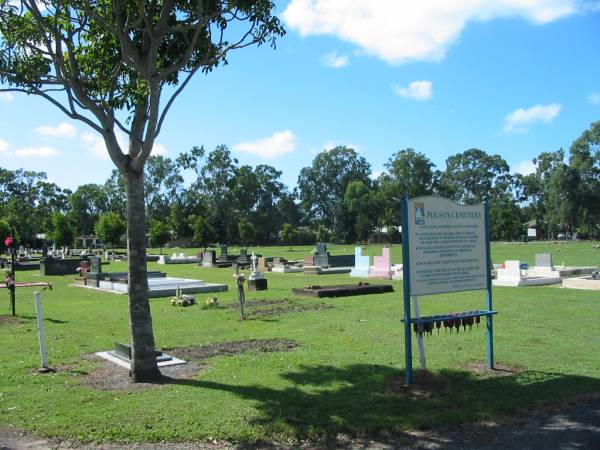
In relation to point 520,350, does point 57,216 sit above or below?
above

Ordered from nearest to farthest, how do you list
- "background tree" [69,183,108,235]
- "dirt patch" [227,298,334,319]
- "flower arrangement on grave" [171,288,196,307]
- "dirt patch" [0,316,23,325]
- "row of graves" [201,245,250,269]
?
1. "dirt patch" [0,316,23,325]
2. "dirt patch" [227,298,334,319]
3. "flower arrangement on grave" [171,288,196,307]
4. "row of graves" [201,245,250,269]
5. "background tree" [69,183,108,235]

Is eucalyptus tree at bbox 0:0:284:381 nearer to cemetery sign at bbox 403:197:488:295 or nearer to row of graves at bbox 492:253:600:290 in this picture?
cemetery sign at bbox 403:197:488:295

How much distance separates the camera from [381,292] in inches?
714

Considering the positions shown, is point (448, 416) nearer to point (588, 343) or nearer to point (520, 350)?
point (520, 350)

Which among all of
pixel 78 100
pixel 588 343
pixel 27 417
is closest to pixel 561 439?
pixel 588 343

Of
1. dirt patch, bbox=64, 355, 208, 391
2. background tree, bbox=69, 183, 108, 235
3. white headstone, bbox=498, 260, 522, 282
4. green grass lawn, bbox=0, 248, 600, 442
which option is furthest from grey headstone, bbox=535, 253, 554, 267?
background tree, bbox=69, 183, 108, 235

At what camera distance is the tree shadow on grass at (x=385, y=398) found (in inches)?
214

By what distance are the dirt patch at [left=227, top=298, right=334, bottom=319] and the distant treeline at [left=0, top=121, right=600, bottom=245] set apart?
189ft

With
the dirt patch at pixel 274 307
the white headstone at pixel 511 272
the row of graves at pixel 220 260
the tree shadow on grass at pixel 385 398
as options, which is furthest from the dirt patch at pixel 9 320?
the row of graves at pixel 220 260

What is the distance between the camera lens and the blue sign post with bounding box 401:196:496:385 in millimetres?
7098

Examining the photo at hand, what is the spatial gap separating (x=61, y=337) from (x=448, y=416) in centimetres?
819

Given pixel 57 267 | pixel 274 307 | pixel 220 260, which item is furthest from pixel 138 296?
pixel 220 260

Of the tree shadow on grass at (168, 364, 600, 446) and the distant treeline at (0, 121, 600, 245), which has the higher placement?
the distant treeline at (0, 121, 600, 245)

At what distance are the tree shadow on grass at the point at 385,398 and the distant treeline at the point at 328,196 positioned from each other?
218 feet
